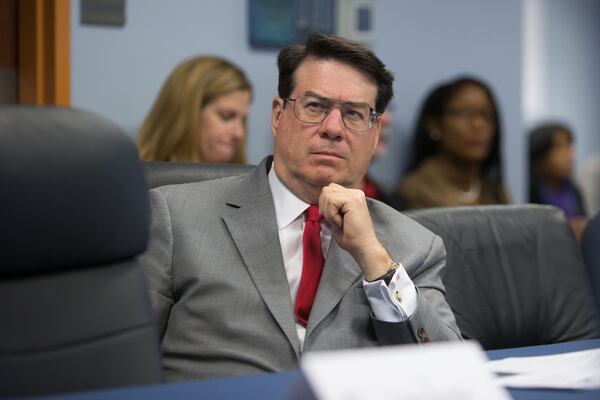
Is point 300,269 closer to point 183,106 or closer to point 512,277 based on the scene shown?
point 512,277

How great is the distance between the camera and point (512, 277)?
8.07ft

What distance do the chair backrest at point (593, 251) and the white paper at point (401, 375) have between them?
1.57m

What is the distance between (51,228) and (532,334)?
1.53 meters

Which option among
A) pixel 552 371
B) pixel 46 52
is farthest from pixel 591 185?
pixel 552 371

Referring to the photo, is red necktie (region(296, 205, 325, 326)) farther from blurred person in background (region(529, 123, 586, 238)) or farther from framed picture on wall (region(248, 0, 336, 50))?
blurred person in background (region(529, 123, 586, 238))

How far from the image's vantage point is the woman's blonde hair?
3.18 metres

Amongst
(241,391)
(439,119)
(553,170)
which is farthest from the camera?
(553,170)

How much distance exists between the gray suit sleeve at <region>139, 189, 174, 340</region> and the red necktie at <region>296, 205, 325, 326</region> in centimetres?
28

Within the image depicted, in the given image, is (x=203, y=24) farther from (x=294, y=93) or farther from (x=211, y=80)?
(x=294, y=93)

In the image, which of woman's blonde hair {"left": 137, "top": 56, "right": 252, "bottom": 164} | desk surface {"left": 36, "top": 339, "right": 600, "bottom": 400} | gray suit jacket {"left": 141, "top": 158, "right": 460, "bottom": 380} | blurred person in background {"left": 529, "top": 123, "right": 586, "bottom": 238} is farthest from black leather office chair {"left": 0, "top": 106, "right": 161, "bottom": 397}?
blurred person in background {"left": 529, "top": 123, "right": 586, "bottom": 238}

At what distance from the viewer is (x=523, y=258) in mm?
2498

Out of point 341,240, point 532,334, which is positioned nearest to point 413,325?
point 341,240

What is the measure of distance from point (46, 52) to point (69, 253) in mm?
1982

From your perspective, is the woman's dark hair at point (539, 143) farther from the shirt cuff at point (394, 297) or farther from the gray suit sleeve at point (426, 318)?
the shirt cuff at point (394, 297)
